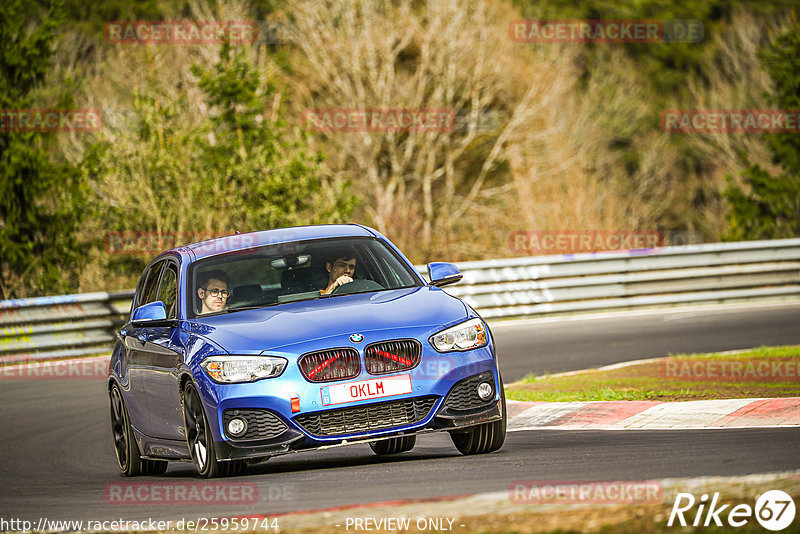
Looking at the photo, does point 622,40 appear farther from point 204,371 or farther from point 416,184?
point 204,371

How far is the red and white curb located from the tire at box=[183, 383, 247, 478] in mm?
3005

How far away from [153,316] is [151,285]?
1.55 meters

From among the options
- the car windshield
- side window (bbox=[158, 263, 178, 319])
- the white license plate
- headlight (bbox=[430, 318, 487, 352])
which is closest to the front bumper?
the white license plate

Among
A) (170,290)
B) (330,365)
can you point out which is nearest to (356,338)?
(330,365)

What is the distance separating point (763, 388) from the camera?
36.1 feet

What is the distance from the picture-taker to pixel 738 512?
525 centimetres

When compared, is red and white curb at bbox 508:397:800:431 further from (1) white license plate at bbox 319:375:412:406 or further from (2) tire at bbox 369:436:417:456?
(1) white license plate at bbox 319:375:412:406

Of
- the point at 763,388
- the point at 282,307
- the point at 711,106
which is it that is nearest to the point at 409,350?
the point at 282,307

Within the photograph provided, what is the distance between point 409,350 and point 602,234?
29367mm

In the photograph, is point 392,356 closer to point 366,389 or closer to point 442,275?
point 366,389

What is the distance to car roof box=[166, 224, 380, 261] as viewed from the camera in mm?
9258

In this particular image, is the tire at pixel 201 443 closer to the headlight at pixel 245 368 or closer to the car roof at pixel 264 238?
the headlight at pixel 245 368

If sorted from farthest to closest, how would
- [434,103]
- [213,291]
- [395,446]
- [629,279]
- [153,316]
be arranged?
[434,103]
[629,279]
[395,446]
[213,291]
[153,316]

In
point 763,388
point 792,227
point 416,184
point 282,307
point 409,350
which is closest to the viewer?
point 409,350
